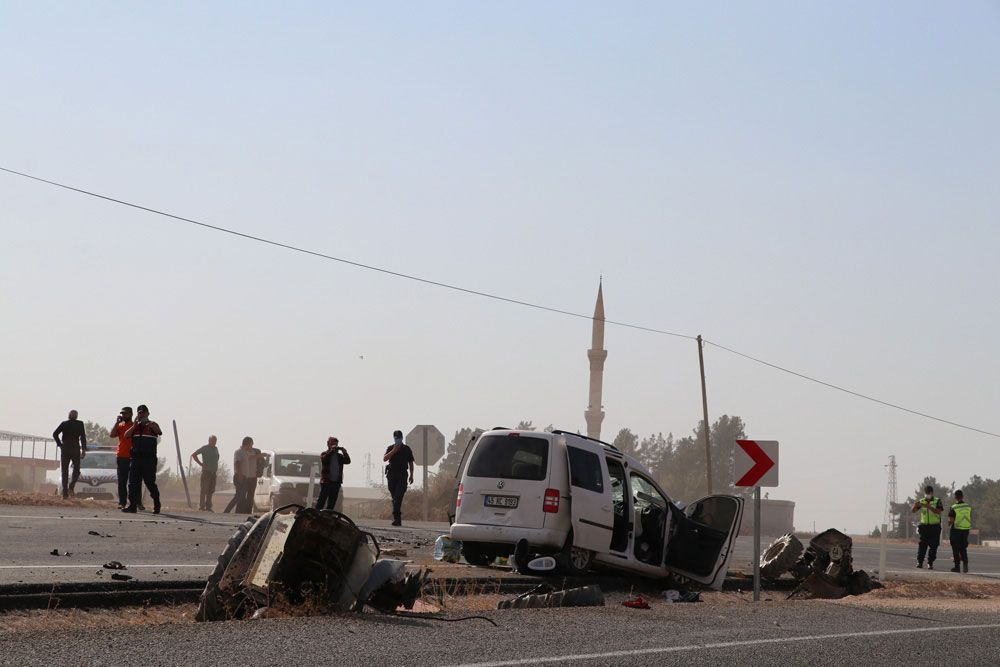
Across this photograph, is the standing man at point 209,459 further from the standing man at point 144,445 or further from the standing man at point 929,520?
the standing man at point 929,520

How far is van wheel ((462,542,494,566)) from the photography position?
56.8 ft

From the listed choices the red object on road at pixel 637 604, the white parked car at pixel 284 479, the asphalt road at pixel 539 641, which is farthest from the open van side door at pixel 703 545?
the white parked car at pixel 284 479

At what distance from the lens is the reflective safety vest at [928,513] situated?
87.6ft

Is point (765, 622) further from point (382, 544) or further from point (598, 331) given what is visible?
point (598, 331)

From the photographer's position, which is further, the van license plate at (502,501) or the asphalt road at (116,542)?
the van license plate at (502,501)

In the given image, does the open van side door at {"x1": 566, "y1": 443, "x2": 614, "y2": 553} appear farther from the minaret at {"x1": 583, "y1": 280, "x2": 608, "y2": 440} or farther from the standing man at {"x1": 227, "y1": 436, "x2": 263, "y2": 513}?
the minaret at {"x1": 583, "y1": 280, "x2": 608, "y2": 440}

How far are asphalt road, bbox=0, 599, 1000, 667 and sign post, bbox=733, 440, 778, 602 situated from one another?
3.99 m

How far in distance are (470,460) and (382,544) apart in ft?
12.2

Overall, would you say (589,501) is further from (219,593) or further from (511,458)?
(219,593)

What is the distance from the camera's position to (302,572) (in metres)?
12.0

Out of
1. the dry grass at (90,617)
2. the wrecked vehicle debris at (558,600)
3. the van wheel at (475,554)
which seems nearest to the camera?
the dry grass at (90,617)

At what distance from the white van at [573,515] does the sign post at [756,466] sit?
0.78 m

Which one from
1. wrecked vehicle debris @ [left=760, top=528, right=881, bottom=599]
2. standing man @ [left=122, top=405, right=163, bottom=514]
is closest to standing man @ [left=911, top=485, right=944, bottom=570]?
wrecked vehicle debris @ [left=760, top=528, right=881, bottom=599]

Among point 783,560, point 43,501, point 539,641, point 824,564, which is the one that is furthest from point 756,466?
point 43,501
